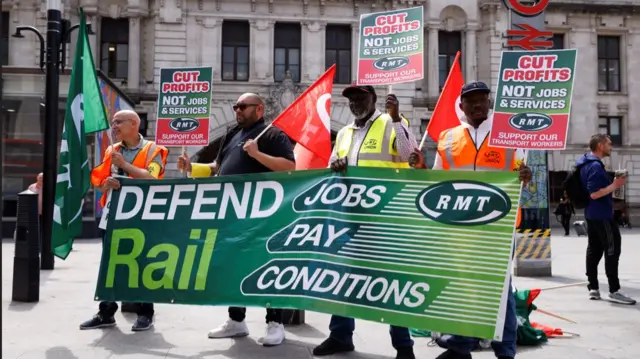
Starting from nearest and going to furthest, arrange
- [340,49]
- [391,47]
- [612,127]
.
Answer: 1. [391,47]
2. [340,49]
3. [612,127]

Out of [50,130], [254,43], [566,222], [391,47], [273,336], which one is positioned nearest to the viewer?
[273,336]

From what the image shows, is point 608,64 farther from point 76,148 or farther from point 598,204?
point 76,148

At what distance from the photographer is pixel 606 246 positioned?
24.8 feet

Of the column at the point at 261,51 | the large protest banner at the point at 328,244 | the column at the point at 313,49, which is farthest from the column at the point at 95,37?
the large protest banner at the point at 328,244

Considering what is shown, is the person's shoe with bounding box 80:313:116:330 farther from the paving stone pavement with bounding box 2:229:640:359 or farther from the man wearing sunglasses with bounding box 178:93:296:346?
the man wearing sunglasses with bounding box 178:93:296:346

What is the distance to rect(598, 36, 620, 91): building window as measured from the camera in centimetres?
3366

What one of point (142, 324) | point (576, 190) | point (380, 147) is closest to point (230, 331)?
point (142, 324)

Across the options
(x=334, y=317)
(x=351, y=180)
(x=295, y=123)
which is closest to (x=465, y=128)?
(x=351, y=180)

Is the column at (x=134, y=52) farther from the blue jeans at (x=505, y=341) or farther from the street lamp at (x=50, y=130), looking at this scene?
the blue jeans at (x=505, y=341)

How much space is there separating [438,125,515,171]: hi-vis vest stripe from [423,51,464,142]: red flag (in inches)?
79.2

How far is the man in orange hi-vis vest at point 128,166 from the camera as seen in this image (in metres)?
5.70

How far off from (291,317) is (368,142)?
2217 mm

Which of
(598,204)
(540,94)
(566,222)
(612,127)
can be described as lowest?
(566,222)

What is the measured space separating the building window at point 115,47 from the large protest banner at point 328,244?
25.8 meters
